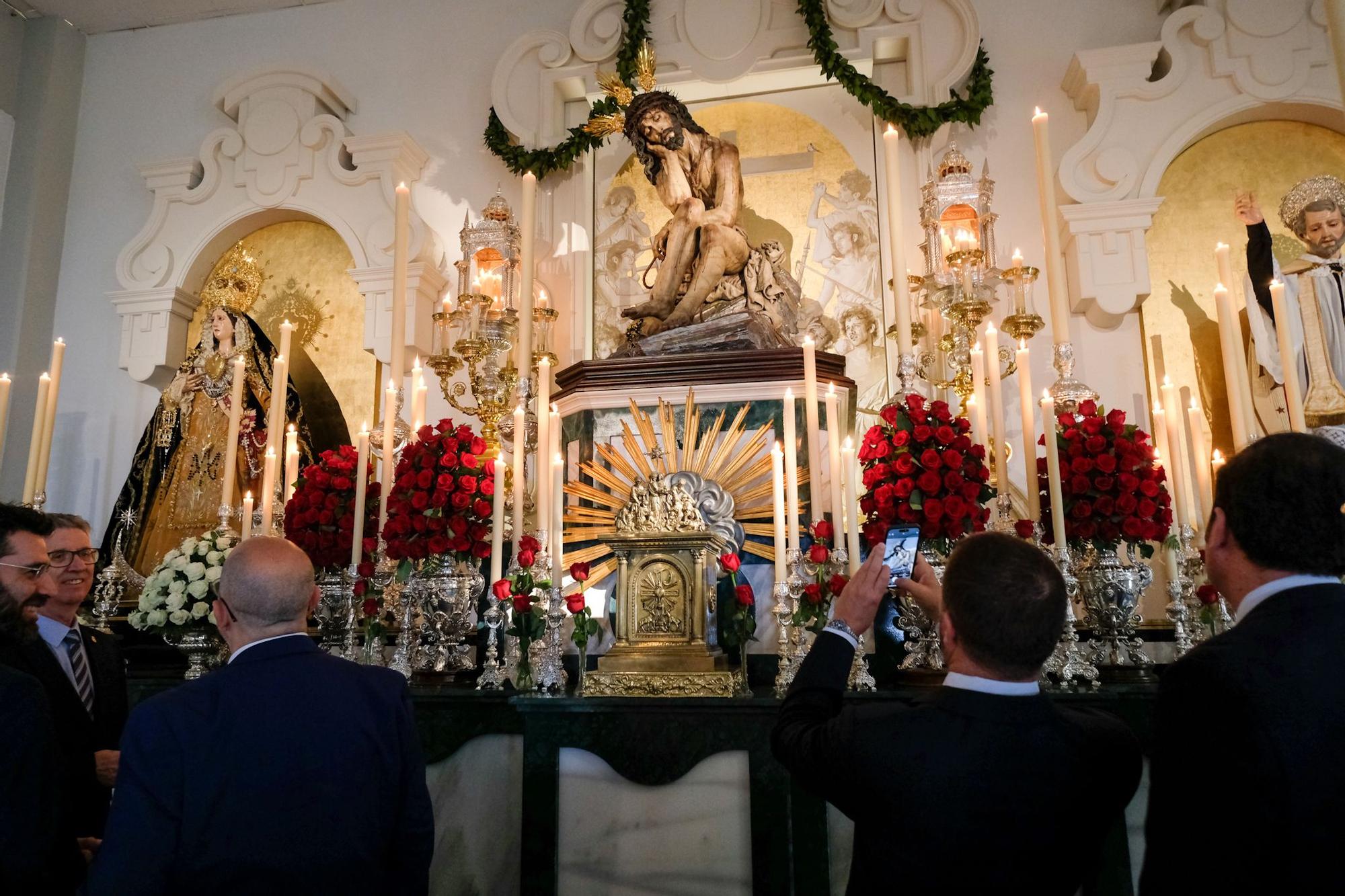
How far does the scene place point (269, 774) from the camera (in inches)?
62.9

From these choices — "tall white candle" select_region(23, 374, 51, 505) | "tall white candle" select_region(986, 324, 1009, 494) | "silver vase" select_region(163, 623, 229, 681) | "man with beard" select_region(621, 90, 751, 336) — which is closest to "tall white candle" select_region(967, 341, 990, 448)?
"tall white candle" select_region(986, 324, 1009, 494)

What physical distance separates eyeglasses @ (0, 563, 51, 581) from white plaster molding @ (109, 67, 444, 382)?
10.8 ft

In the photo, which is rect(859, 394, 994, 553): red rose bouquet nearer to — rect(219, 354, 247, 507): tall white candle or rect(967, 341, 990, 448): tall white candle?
rect(967, 341, 990, 448): tall white candle

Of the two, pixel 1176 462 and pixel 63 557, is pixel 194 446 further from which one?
pixel 1176 462

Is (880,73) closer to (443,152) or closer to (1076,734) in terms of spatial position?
(443,152)

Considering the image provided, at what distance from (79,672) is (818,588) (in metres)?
2.00

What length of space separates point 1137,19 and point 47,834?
5.67 metres

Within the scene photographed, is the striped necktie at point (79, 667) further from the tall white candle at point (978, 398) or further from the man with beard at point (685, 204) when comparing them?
the tall white candle at point (978, 398)

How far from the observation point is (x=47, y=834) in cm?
170

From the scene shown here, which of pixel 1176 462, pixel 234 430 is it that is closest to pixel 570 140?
pixel 234 430

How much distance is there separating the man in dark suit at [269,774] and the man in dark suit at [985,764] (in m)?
0.78

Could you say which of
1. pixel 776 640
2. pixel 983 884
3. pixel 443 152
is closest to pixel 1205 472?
pixel 776 640

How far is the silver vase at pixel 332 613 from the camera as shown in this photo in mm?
3363

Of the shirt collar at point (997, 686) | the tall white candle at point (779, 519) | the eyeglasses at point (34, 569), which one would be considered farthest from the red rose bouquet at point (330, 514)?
the shirt collar at point (997, 686)
